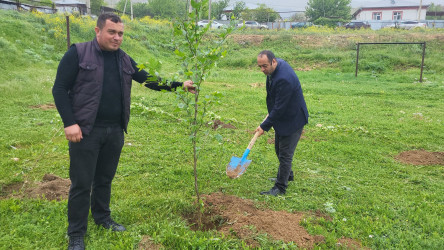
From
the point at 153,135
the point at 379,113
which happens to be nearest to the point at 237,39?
the point at 379,113

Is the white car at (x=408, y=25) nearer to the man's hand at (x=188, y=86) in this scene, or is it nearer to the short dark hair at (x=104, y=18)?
the man's hand at (x=188, y=86)

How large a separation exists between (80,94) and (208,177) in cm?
249

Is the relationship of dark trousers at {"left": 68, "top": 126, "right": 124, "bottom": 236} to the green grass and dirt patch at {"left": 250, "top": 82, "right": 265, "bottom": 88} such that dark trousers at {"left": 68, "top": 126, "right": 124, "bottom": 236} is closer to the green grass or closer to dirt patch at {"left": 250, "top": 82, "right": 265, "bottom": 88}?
the green grass

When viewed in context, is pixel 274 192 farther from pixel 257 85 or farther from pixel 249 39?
pixel 249 39

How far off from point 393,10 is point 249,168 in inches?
2335

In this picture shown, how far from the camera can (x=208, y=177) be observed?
4844mm

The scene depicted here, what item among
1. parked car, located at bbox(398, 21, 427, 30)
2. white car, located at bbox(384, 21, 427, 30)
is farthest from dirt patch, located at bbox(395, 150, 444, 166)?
parked car, located at bbox(398, 21, 427, 30)

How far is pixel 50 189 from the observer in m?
4.08

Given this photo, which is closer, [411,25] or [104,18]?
[104,18]

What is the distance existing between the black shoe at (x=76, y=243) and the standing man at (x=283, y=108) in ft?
7.51

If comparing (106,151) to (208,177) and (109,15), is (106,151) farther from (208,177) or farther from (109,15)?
(208,177)

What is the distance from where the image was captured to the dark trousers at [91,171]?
113 inches

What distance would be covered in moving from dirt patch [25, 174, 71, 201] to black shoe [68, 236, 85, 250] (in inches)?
40.1

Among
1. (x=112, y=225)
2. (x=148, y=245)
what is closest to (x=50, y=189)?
(x=112, y=225)
